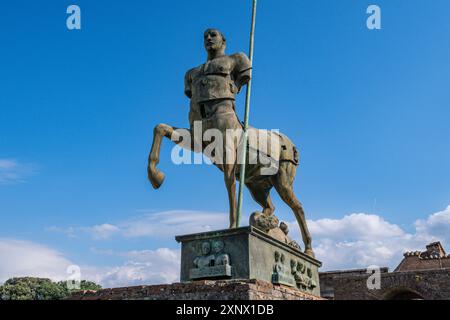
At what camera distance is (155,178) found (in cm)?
732

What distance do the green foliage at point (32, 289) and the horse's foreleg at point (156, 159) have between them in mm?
35024

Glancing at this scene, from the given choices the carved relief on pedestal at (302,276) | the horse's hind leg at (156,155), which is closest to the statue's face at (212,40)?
the horse's hind leg at (156,155)

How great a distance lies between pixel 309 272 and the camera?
8.54 metres

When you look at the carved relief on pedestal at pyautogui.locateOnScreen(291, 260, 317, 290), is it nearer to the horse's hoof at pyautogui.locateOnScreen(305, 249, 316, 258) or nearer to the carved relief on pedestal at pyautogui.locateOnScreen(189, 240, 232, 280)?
the horse's hoof at pyautogui.locateOnScreen(305, 249, 316, 258)

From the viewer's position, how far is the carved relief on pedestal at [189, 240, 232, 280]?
630 centimetres

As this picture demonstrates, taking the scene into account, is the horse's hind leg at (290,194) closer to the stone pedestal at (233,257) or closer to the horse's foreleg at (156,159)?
the stone pedestal at (233,257)

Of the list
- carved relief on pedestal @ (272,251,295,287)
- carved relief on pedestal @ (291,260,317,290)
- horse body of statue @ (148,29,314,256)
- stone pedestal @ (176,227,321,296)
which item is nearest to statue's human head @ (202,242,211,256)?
stone pedestal @ (176,227,321,296)

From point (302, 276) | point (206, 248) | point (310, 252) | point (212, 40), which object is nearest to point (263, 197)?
point (310, 252)

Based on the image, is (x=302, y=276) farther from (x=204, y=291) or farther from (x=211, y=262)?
(x=204, y=291)

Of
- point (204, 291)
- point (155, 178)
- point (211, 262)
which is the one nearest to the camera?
point (204, 291)

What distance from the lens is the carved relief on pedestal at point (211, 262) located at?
630 cm

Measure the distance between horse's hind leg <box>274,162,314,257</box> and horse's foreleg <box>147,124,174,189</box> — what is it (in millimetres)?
2555

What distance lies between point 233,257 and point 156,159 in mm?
1967
